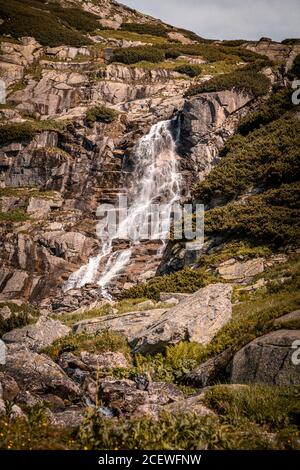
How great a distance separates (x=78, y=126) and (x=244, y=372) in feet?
152

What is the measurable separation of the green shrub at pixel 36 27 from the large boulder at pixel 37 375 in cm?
6577

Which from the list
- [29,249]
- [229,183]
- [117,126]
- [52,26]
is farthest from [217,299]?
[52,26]

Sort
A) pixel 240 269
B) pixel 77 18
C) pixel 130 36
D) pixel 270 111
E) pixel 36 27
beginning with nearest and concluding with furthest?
pixel 240 269 → pixel 270 111 → pixel 36 27 → pixel 130 36 → pixel 77 18

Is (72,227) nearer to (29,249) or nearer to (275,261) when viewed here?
(29,249)

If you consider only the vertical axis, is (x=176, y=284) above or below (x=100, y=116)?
below

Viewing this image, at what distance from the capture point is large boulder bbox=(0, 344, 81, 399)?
11.5 metres

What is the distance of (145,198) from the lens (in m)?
41.9

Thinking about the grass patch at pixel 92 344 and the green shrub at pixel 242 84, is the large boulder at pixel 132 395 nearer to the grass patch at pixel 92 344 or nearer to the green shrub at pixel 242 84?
the grass patch at pixel 92 344

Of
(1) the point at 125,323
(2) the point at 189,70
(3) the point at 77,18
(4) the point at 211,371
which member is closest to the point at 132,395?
(4) the point at 211,371

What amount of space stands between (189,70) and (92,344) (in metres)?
54.7

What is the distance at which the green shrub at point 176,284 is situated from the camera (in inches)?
857

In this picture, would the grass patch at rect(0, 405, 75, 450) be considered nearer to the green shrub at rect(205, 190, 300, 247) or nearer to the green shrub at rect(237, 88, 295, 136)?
the green shrub at rect(205, 190, 300, 247)

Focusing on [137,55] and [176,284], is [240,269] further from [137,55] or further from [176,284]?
[137,55]

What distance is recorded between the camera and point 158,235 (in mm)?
36688
